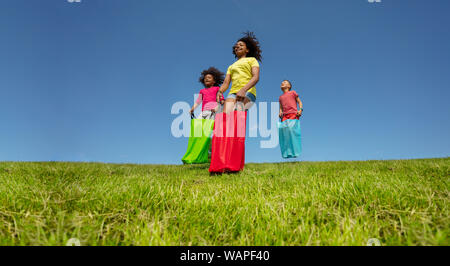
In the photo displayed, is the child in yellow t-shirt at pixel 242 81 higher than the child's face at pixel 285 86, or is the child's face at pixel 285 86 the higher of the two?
the child's face at pixel 285 86

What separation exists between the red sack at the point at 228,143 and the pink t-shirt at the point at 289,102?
14.9ft

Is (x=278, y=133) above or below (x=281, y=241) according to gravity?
above

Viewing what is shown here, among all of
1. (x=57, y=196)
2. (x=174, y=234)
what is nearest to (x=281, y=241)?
(x=174, y=234)

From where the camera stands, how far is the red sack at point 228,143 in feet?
15.0

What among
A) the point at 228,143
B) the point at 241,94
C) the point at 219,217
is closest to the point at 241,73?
the point at 241,94

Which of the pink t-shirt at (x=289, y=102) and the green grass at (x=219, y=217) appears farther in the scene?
the pink t-shirt at (x=289, y=102)

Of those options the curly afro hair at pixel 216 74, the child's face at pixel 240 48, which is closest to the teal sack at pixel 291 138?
the curly afro hair at pixel 216 74

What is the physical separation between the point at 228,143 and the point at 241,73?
1399 millimetres

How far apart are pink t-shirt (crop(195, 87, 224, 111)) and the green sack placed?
0.47 metres

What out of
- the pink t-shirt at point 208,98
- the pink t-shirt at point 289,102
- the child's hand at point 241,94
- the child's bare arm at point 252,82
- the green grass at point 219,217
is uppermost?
the pink t-shirt at point 289,102

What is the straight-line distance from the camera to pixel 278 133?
29.9 ft

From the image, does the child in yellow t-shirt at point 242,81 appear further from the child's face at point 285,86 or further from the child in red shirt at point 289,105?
the child's face at point 285,86
